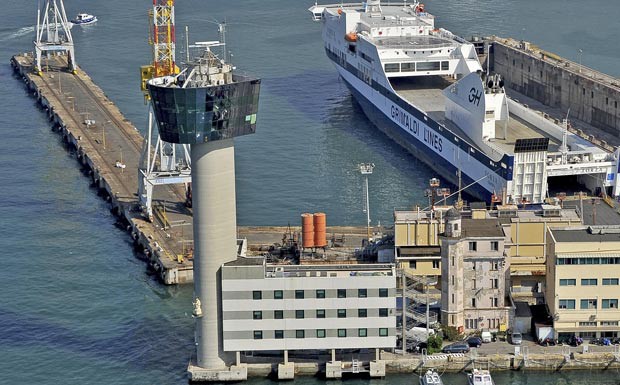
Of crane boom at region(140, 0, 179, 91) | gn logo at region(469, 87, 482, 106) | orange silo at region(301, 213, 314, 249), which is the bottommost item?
orange silo at region(301, 213, 314, 249)

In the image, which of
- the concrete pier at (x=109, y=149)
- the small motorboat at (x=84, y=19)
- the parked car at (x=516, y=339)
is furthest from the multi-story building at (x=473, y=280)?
the small motorboat at (x=84, y=19)

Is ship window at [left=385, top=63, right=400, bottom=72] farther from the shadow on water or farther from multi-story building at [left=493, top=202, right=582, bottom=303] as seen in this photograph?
the shadow on water

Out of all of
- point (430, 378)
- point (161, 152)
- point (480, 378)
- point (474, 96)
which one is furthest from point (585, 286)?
point (161, 152)

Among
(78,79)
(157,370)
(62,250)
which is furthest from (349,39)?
(157,370)

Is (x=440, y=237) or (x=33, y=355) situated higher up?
(x=440, y=237)

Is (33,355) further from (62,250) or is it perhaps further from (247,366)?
(62,250)

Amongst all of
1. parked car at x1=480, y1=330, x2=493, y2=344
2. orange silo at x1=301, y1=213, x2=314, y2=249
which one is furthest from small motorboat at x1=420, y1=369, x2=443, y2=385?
orange silo at x1=301, y1=213, x2=314, y2=249
